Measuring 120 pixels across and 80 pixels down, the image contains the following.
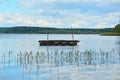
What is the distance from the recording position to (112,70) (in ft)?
91.4

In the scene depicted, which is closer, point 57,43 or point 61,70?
point 61,70

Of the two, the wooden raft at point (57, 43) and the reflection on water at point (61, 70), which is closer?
the reflection on water at point (61, 70)

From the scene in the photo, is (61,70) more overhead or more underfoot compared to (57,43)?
more underfoot

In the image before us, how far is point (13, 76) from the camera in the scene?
82.2 feet

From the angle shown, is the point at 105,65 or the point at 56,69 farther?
the point at 105,65

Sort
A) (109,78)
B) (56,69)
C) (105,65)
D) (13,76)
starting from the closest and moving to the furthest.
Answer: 1. (109,78)
2. (13,76)
3. (56,69)
4. (105,65)

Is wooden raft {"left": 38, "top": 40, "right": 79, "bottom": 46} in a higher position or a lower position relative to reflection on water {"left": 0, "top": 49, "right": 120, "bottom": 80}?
higher

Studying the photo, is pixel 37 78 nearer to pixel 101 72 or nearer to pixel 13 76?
pixel 13 76

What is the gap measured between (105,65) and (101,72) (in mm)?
4921

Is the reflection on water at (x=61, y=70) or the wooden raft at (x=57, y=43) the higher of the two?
the wooden raft at (x=57, y=43)

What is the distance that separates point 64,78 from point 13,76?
4.05 meters

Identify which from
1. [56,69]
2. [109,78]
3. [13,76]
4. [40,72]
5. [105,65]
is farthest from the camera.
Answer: [105,65]

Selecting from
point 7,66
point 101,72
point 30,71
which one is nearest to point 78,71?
point 101,72

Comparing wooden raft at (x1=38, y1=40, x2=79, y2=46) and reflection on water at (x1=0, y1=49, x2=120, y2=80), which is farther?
wooden raft at (x1=38, y1=40, x2=79, y2=46)
